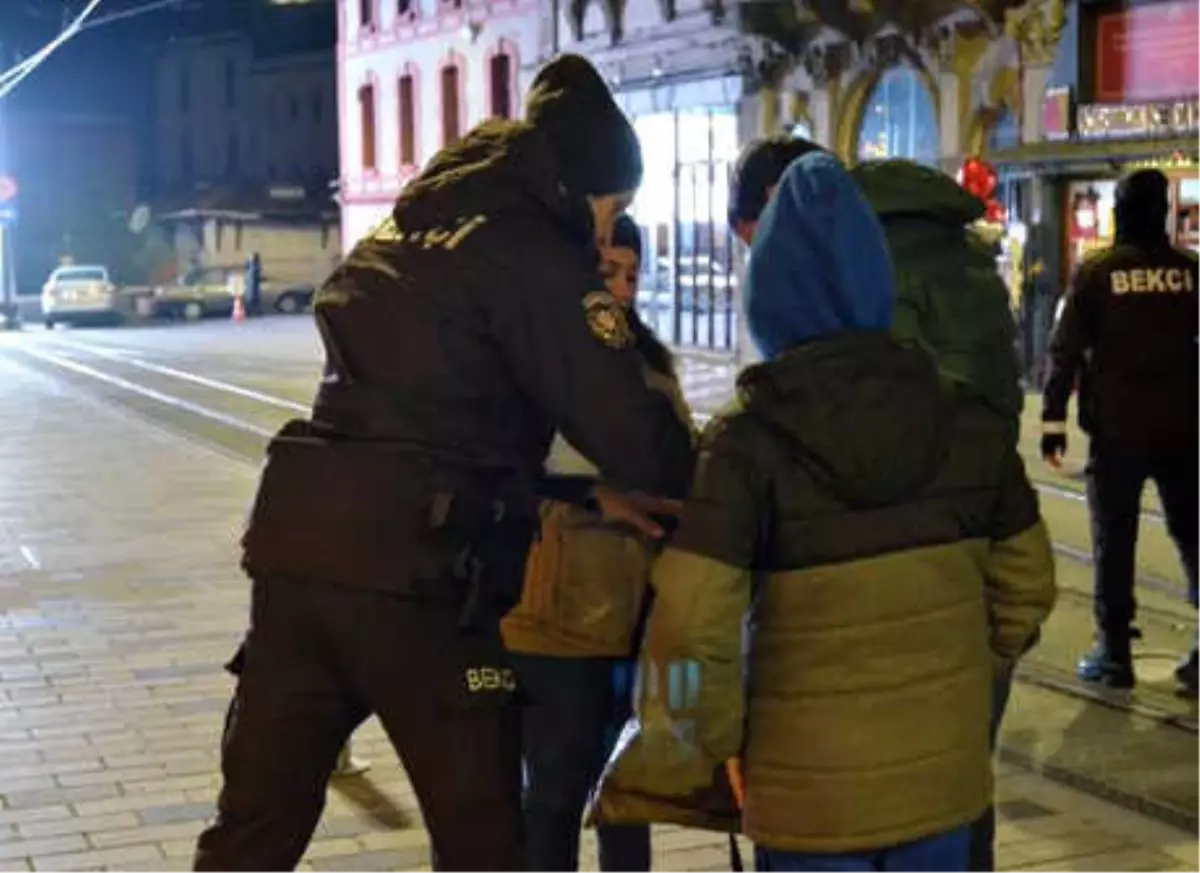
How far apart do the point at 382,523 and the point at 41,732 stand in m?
3.92

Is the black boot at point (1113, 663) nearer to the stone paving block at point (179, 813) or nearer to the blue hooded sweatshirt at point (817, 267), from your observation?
the stone paving block at point (179, 813)

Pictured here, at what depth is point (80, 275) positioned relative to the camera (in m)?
44.3

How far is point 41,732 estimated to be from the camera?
6.76 metres

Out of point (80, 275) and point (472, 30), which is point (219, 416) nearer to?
point (472, 30)

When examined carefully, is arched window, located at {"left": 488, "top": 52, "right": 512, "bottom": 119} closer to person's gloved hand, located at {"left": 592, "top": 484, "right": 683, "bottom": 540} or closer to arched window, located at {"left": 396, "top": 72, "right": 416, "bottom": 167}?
arched window, located at {"left": 396, "top": 72, "right": 416, "bottom": 167}

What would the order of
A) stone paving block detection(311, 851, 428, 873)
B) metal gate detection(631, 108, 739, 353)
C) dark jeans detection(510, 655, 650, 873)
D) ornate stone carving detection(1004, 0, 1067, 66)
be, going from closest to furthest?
dark jeans detection(510, 655, 650, 873)
stone paving block detection(311, 851, 428, 873)
ornate stone carving detection(1004, 0, 1067, 66)
metal gate detection(631, 108, 739, 353)

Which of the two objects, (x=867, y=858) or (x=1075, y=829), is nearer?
(x=867, y=858)

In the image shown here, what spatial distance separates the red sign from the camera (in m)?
19.0

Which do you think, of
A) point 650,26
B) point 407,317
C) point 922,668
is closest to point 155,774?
point 407,317

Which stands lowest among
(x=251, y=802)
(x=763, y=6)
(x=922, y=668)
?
(x=251, y=802)

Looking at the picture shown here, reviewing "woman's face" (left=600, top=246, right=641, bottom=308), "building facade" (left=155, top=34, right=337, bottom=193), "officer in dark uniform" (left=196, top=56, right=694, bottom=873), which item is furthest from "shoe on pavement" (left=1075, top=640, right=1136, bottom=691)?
"building facade" (left=155, top=34, right=337, bottom=193)

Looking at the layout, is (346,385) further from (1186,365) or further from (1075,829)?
(1186,365)

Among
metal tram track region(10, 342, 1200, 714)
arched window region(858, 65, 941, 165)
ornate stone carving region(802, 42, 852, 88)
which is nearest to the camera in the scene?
metal tram track region(10, 342, 1200, 714)

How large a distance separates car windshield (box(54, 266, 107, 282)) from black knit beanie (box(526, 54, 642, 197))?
4185 cm
